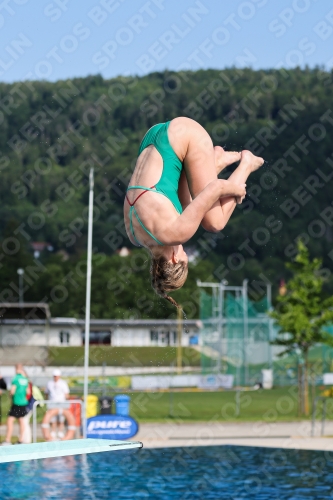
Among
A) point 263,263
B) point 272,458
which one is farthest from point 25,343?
point 272,458

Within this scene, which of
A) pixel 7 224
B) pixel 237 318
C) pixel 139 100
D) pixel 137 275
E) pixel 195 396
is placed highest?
pixel 139 100

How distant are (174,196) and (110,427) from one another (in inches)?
491

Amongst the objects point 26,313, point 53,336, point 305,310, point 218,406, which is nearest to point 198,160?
point 305,310

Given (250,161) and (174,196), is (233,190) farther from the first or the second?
(250,161)

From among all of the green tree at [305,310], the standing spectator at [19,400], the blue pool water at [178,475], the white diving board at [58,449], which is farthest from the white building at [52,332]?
the white diving board at [58,449]

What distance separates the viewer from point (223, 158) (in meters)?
7.34

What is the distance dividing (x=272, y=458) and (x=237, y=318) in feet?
83.1

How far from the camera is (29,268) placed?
10588 centimetres

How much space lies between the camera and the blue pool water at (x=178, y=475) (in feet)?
42.4

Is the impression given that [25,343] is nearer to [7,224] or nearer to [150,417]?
[7,224]

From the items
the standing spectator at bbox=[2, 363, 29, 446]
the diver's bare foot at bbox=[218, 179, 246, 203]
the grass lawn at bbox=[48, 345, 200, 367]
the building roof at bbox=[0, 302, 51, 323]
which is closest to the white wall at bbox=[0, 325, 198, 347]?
the building roof at bbox=[0, 302, 51, 323]

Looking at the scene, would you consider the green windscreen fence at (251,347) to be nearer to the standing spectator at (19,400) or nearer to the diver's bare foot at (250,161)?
the standing spectator at (19,400)

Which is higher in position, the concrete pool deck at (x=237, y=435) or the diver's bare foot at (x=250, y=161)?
the diver's bare foot at (x=250, y=161)

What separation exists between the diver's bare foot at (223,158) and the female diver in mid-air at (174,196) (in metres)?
0.16
